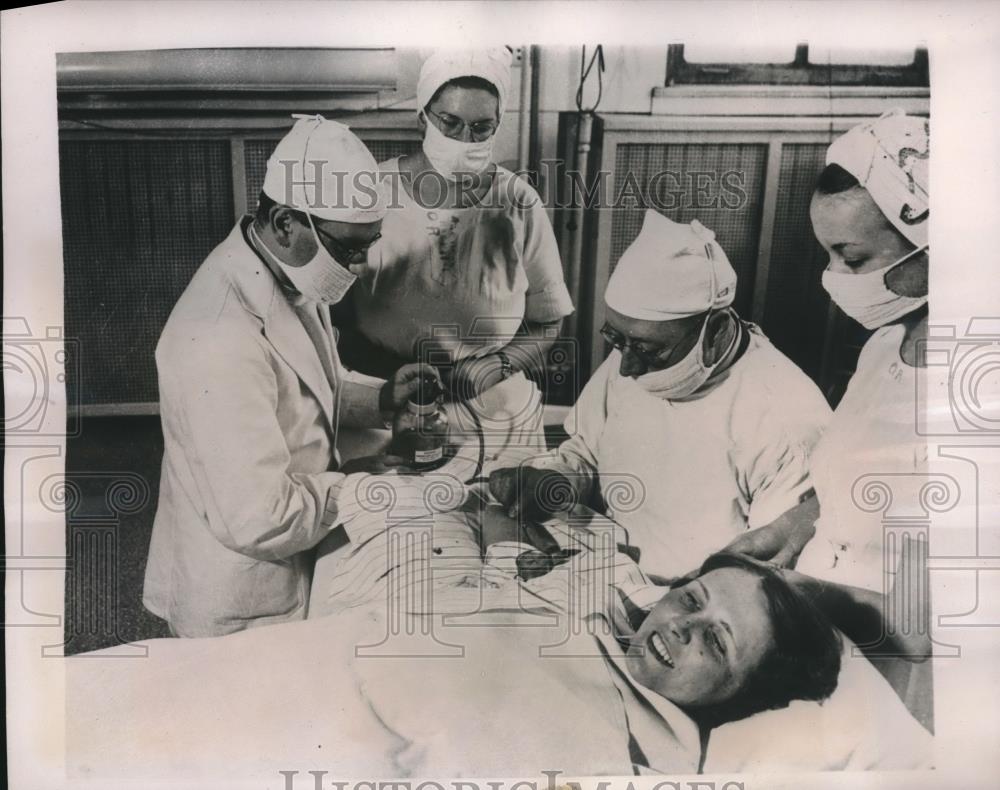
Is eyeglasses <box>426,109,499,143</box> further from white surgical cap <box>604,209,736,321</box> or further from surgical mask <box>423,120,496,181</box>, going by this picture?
white surgical cap <box>604,209,736,321</box>

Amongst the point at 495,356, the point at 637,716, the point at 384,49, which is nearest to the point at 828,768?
the point at 637,716

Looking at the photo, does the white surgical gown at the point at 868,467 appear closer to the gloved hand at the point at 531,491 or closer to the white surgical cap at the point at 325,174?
the gloved hand at the point at 531,491

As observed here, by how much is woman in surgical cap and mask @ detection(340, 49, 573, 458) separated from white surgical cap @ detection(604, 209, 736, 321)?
155 mm

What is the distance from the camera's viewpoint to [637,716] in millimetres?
2139

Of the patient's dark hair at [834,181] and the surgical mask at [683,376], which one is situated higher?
the patient's dark hair at [834,181]

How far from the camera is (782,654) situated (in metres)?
2.14

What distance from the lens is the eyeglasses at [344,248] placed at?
210cm

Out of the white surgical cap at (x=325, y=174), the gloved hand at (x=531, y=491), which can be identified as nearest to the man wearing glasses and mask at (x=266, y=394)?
the white surgical cap at (x=325, y=174)

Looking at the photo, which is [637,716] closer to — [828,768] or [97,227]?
[828,768]

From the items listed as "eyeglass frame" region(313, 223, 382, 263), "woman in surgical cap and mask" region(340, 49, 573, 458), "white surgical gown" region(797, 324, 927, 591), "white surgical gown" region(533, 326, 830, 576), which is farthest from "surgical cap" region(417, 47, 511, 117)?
"white surgical gown" region(797, 324, 927, 591)

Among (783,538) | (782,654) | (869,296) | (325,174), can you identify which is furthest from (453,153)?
(782,654)

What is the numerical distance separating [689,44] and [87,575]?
185 centimetres

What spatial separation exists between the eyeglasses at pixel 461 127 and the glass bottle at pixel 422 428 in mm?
557

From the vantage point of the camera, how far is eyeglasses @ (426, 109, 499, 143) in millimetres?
2084
